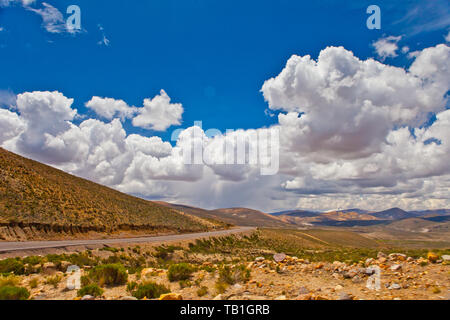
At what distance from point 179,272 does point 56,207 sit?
1600 inches

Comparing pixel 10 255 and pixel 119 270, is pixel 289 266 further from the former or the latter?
pixel 10 255

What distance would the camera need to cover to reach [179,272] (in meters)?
12.8

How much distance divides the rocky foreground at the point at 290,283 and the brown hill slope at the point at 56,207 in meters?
27.7

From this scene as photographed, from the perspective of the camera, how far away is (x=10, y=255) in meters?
20.1

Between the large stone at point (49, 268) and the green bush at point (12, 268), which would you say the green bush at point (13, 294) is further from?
the green bush at point (12, 268)

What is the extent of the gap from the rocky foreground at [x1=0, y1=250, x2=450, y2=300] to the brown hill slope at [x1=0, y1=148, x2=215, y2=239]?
27652mm

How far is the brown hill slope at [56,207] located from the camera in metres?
36.2

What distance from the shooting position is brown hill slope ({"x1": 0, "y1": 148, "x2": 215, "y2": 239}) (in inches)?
1427

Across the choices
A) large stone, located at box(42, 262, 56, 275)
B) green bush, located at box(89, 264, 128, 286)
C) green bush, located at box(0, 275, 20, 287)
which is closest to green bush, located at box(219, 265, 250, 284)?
green bush, located at box(89, 264, 128, 286)

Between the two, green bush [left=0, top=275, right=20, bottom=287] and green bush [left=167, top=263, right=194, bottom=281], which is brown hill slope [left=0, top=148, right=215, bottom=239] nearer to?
green bush [left=0, top=275, right=20, bottom=287]

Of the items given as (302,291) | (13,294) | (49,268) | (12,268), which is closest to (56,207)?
(12,268)
